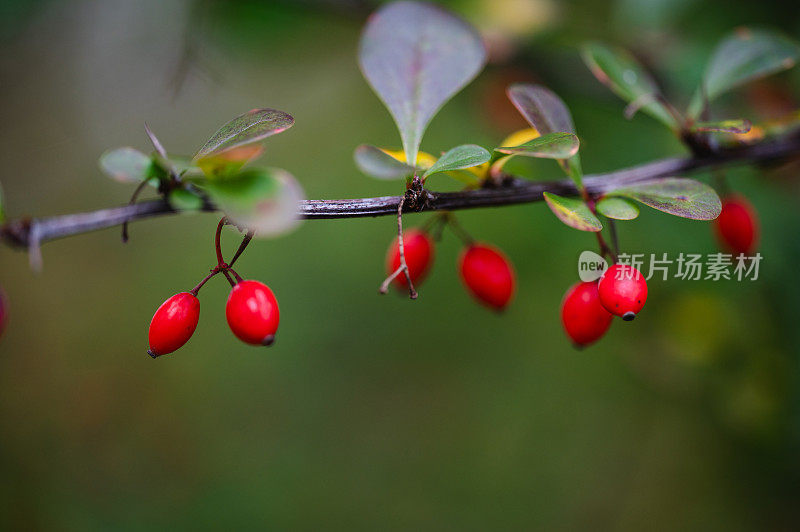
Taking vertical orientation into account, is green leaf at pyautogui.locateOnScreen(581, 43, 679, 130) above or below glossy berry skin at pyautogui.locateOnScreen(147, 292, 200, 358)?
→ above

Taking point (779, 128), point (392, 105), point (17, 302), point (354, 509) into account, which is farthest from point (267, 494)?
point (779, 128)

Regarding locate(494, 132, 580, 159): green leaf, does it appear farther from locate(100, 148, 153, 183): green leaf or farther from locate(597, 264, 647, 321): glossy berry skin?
locate(100, 148, 153, 183): green leaf

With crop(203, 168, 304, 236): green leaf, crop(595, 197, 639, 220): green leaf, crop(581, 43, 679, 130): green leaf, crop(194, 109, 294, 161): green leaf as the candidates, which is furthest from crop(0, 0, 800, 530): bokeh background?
crop(203, 168, 304, 236): green leaf

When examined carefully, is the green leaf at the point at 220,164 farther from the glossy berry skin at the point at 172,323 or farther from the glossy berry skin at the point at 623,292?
the glossy berry skin at the point at 623,292

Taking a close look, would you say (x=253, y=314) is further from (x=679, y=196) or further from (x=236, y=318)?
(x=679, y=196)

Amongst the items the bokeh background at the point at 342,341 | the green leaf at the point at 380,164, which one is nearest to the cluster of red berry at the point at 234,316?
the green leaf at the point at 380,164

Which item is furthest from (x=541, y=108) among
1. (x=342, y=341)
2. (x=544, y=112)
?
(x=342, y=341)

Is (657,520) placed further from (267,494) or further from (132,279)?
(132,279)
